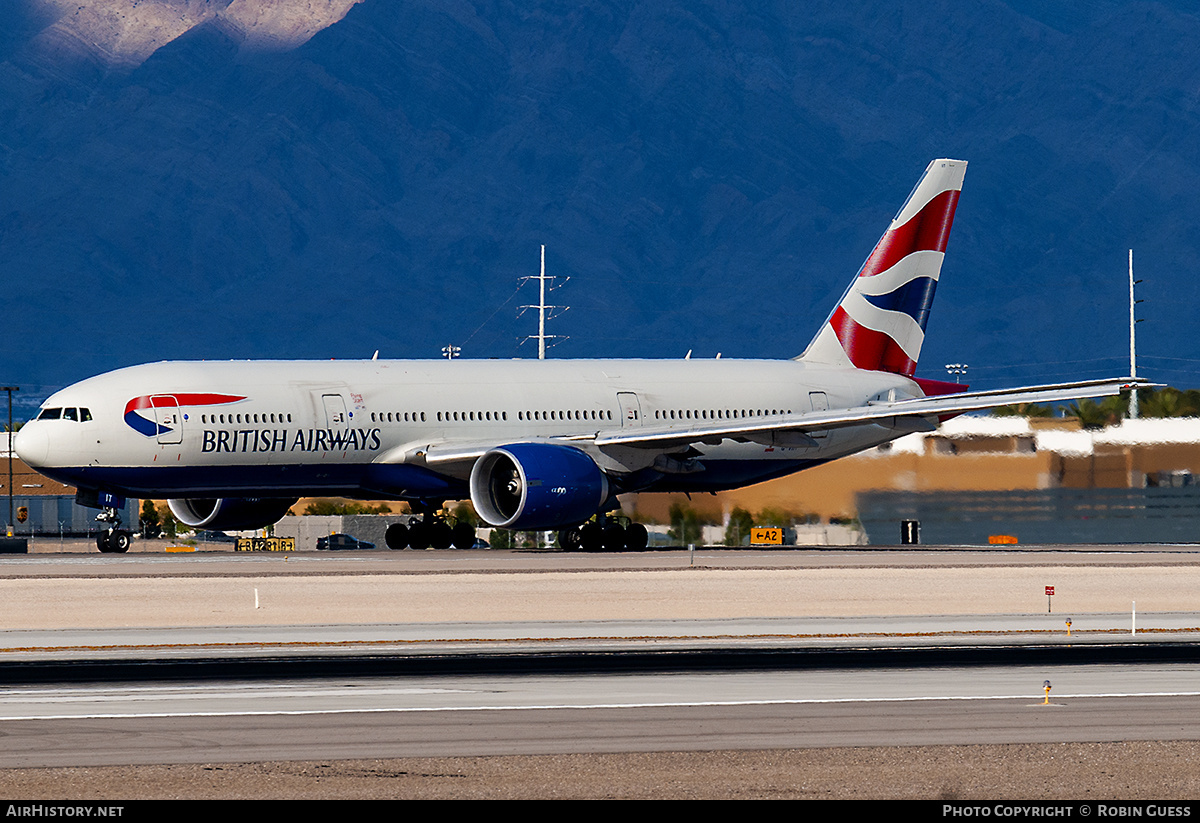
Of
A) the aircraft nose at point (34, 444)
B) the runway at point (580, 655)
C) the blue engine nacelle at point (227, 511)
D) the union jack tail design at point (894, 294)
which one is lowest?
the runway at point (580, 655)

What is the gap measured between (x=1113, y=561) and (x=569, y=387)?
15.7m

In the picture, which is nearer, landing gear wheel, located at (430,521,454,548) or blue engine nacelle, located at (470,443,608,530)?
blue engine nacelle, located at (470,443,608,530)

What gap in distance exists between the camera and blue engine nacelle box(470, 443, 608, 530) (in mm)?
50750

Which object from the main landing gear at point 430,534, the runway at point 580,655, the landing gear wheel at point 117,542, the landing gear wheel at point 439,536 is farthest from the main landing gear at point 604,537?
the landing gear wheel at point 117,542

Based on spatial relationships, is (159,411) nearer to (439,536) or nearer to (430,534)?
(430,534)

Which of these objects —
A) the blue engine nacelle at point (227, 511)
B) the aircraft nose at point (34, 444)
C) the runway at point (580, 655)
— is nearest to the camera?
the runway at point (580, 655)

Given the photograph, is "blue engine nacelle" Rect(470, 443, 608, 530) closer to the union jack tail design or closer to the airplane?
the airplane

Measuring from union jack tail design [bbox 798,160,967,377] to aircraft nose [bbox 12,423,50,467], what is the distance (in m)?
22.6

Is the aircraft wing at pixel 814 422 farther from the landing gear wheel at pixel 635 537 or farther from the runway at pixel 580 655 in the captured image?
the runway at pixel 580 655

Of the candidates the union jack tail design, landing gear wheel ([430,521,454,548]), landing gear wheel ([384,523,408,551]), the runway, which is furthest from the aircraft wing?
the union jack tail design

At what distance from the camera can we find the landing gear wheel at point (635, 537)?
55.5m

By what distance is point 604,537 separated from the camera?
55.3m
